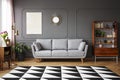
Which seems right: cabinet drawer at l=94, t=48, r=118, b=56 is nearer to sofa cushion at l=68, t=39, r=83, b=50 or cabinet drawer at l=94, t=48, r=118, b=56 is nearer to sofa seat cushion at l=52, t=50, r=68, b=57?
sofa cushion at l=68, t=39, r=83, b=50

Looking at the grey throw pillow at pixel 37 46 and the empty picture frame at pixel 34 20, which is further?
the empty picture frame at pixel 34 20

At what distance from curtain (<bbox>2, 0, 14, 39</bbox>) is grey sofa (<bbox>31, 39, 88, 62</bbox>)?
1168 millimetres

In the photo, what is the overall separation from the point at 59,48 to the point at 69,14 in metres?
1.47

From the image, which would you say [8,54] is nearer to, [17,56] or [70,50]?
[17,56]

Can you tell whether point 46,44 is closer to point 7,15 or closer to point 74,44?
point 74,44

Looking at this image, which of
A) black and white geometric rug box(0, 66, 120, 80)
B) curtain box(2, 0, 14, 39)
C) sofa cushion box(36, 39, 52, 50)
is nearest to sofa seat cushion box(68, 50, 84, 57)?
sofa cushion box(36, 39, 52, 50)

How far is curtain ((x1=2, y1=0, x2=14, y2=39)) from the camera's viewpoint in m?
7.79

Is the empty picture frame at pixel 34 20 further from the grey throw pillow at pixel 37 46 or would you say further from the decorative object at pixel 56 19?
the grey throw pillow at pixel 37 46

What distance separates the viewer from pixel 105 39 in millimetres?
8883

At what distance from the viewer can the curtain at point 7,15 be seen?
7788 millimetres

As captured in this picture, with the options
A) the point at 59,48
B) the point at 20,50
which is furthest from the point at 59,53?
the point at 20,50

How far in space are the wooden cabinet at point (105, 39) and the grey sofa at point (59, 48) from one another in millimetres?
577

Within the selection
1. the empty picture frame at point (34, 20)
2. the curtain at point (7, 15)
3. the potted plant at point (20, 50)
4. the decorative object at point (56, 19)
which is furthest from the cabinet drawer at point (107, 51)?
the curtain at point (7, 15)

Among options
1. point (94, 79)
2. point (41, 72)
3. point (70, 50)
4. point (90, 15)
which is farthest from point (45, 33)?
point (94, 79)
